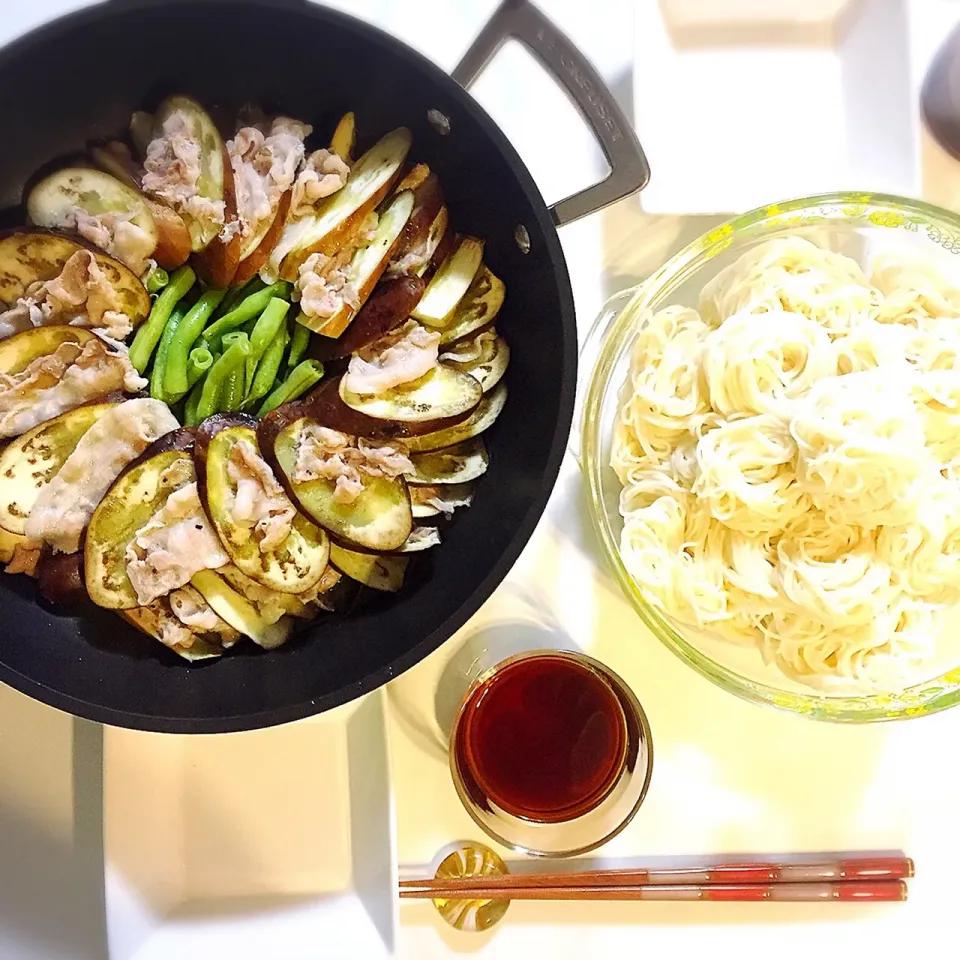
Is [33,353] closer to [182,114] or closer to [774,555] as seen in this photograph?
[182,114]

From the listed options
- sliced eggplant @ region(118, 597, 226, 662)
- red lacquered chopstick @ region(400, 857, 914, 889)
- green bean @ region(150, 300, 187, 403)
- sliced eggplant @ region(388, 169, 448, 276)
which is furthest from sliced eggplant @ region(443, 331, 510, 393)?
red lacquered chopstick @ region(400, 857, 914, 889)

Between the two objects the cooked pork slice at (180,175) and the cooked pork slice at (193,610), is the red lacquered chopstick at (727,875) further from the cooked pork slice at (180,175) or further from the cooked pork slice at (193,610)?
the cooked pork slice at (180,175)

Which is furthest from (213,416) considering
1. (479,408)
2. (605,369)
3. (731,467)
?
(731,467)

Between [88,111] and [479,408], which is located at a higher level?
[88,111]

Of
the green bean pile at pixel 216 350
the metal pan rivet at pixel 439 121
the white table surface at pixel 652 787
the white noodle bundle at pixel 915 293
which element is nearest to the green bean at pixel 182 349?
the green bean pile at pixel 216 350

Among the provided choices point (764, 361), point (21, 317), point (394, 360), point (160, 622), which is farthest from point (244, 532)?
point (764, 361)

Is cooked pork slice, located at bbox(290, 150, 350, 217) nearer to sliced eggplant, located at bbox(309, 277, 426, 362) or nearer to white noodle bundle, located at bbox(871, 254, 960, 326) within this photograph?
sliced eggplant, located at bbox(309, 277, 426, 362)

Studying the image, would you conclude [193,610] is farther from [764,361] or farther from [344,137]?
[764,361]
